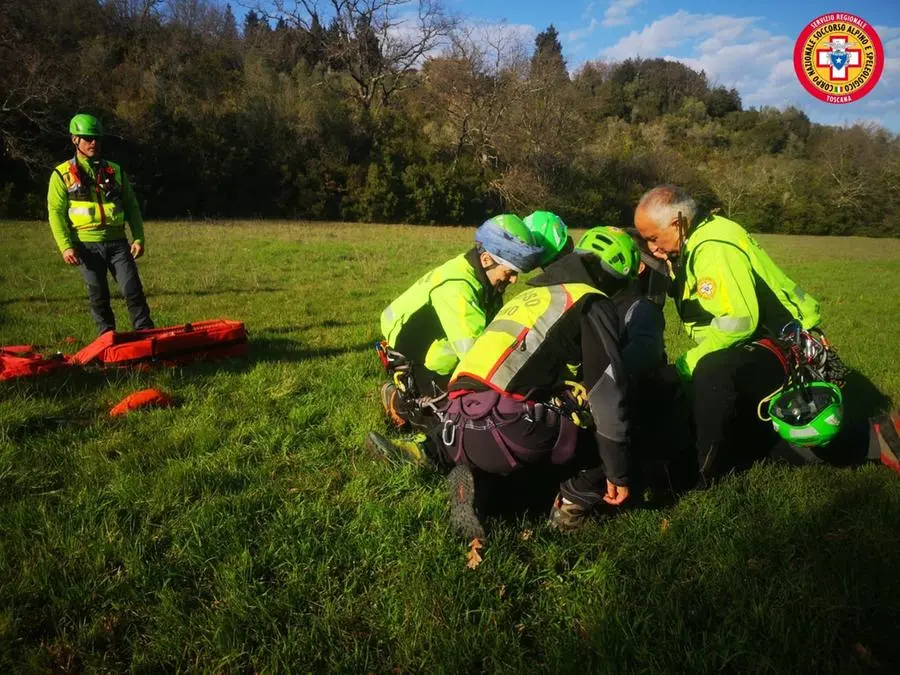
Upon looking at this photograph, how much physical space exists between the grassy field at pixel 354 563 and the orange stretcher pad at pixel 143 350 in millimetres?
357

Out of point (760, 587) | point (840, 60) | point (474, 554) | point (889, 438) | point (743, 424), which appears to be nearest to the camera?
point (760, 587)

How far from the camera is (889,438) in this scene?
3859 mm

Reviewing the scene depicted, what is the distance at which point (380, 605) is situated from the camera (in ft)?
8.35

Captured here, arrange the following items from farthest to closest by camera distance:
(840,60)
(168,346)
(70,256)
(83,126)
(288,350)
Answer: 1. (840,60)
2. (288,350)
3. (70,256)
4. (83,126)
5. (168,346)

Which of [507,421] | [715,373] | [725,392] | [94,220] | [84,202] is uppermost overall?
[84,202]

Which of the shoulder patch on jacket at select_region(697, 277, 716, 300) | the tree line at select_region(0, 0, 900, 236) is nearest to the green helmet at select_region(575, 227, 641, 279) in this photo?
the shoulder patch on jacket at select_region(697, 277, 716, 300)

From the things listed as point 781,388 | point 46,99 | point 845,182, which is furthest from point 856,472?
point 845,182

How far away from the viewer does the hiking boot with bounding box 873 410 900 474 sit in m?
3.81

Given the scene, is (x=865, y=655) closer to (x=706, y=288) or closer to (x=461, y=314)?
(x=706, y=288)

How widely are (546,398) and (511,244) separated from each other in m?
1.03

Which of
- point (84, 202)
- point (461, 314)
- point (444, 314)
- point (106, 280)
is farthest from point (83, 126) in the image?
point (461, 314)

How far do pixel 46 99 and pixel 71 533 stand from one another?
88.3ft

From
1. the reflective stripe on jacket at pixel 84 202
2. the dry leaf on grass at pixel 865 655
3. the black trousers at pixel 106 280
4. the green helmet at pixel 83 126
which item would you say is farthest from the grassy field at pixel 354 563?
the green helmet at pixel 83 126

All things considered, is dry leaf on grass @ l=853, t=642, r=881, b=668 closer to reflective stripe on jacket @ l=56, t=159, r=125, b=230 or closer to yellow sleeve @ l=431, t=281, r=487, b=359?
yellow sleeve @ l=431, t=281, r=487, b=359
